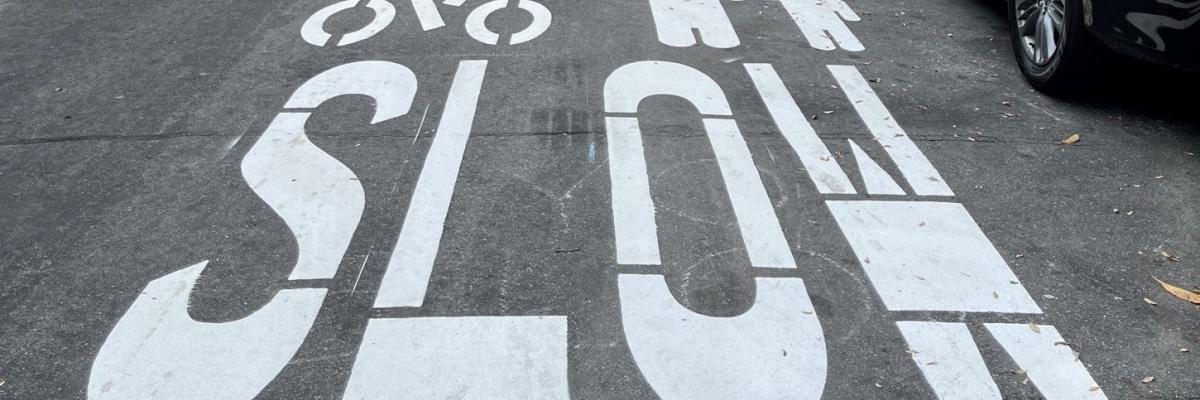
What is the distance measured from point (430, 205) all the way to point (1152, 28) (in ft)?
11.5

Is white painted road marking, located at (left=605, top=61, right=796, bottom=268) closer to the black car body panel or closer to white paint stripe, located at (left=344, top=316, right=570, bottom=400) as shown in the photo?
white paint stripe, located at (left=344, top=316, right=570, bottom=400)

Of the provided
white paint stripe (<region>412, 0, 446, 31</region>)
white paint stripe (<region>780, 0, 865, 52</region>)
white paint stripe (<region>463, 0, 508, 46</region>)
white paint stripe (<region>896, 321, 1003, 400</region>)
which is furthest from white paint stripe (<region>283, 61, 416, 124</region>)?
white paint stripe (<region>896, 321, 1003, 400</region>)

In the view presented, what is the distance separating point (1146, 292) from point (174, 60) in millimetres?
5645

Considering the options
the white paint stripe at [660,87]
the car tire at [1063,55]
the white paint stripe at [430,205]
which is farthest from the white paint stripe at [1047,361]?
the car tire at [1063,55]

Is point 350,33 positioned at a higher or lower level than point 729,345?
lower

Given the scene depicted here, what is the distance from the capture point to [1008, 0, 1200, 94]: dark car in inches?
175

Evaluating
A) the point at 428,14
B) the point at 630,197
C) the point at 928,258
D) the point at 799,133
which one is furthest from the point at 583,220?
the point at 428,14

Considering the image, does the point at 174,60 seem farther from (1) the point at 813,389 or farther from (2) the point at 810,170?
(1) the point at 813,389

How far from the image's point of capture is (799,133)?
5133 millimetres

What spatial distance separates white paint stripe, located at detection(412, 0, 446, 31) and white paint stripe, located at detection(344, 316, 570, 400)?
3.93 meters

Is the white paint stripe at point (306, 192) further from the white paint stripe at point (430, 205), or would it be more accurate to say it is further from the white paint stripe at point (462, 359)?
the white paint stripe at point (462, 359)

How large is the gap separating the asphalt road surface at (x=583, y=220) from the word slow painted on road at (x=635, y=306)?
1 cm

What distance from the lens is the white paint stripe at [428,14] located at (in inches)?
275

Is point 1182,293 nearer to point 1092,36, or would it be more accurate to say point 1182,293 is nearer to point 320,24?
point 1092,36
